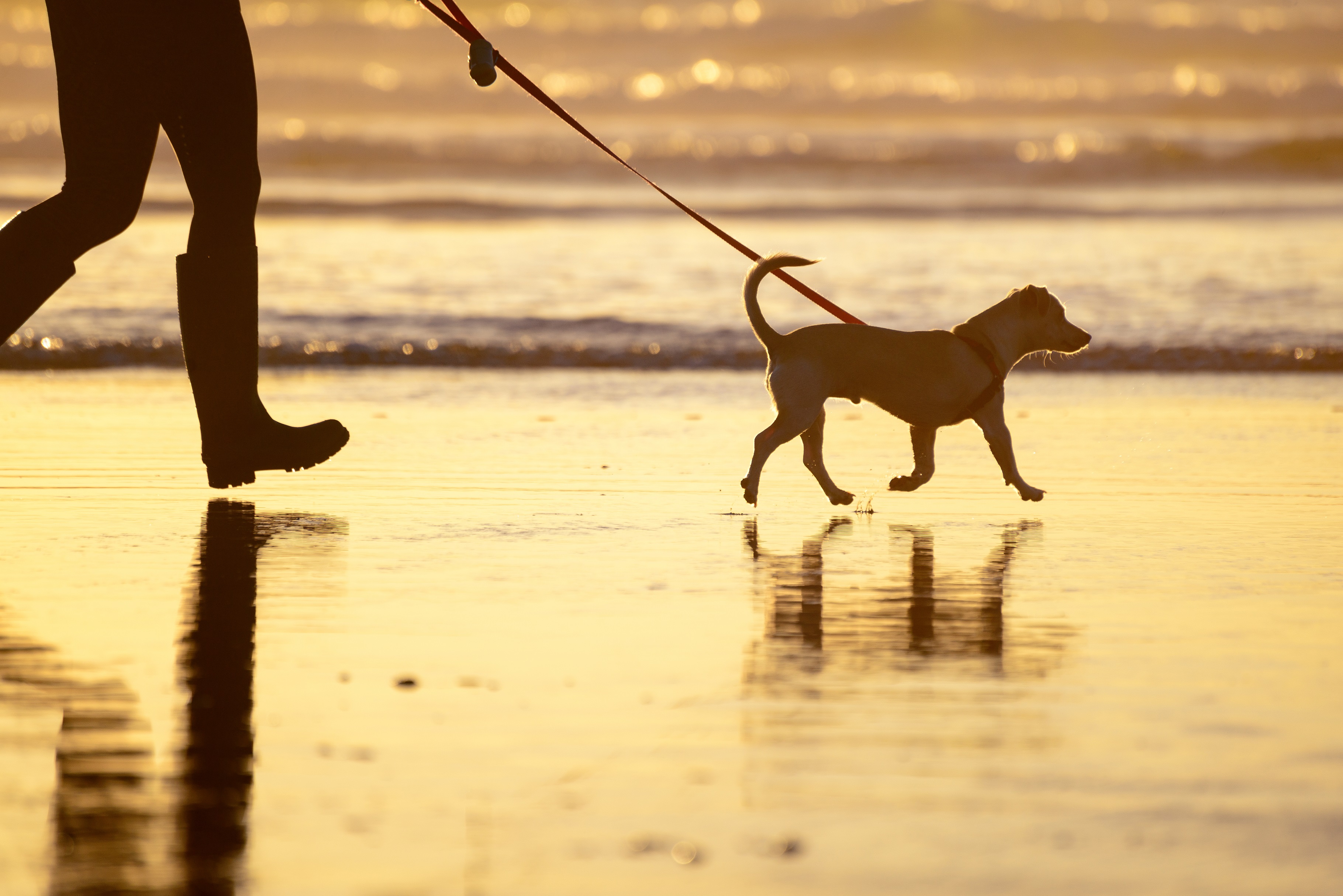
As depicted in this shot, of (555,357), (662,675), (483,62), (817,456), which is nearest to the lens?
(662,675)

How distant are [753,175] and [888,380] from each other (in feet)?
68.1

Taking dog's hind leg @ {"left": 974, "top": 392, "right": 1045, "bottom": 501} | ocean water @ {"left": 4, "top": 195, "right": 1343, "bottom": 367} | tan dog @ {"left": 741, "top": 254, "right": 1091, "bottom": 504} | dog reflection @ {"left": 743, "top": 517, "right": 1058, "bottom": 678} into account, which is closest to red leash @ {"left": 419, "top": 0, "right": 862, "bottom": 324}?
Answer: tan dog @ {"left": 741, "top": 254, "right": 1091, "bottom": 504}

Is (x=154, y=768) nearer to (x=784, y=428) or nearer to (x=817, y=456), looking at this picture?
(x=784, y=428)

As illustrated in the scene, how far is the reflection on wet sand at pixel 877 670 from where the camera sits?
2.98 m

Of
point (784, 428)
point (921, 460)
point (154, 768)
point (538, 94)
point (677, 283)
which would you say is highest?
point (538, 94)

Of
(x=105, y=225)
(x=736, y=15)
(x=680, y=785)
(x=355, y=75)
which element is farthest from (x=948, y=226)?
(x=736, y=15)

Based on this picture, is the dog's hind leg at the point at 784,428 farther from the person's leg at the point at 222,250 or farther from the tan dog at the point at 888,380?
the person's leg at the point at 222,250

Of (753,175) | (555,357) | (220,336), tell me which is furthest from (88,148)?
(753,175)

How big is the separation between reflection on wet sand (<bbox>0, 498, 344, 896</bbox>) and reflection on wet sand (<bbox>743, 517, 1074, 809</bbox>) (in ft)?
2.74

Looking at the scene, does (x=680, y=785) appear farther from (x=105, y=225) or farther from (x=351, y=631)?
(x=105, y=225)

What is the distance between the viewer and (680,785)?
2.89m

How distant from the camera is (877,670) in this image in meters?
3.62

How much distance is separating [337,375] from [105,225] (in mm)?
4170

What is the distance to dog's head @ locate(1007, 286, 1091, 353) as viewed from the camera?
20.3 feet
